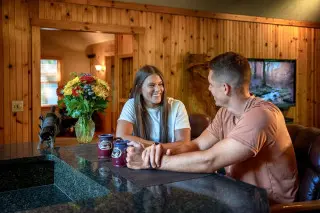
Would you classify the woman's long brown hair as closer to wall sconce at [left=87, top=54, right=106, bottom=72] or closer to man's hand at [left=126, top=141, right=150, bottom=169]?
man's hand at [left=126, top=141, right=150, bottom=169]

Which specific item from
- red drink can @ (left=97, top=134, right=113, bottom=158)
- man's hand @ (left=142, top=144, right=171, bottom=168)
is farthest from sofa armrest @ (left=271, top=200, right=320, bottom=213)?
red drink can @ (left=97, top=134, right=113, bottom=158)

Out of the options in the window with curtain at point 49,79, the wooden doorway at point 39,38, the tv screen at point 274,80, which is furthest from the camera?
the window with curtain at point 49,79

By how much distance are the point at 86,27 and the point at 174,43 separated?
1.27 m

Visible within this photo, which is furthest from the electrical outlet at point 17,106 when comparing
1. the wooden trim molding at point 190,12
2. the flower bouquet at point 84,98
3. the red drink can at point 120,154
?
the red drink can at point 120,154

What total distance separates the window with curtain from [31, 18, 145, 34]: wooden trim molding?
514 cm

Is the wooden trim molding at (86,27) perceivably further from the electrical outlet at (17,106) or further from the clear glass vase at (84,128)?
the clear glass vase at (84,128)

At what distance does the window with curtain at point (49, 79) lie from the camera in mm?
9219

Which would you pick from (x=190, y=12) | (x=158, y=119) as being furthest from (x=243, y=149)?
(x=190, y=12)

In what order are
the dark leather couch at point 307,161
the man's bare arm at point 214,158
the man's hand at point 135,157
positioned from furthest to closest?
the dark leather couch at point 307,161 < the man's hand at point 135,157 < the man's bare arm at point 214,158

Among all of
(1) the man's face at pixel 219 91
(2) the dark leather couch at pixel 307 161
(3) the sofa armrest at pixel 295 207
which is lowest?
(3) the sofa armrest at pixel 295 207

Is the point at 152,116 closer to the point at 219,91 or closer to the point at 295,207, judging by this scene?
the point at 219,91

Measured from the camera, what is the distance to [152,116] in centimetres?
255

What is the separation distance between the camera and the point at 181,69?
16.7 feet

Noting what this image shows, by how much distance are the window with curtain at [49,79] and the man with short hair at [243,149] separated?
26.5ft
